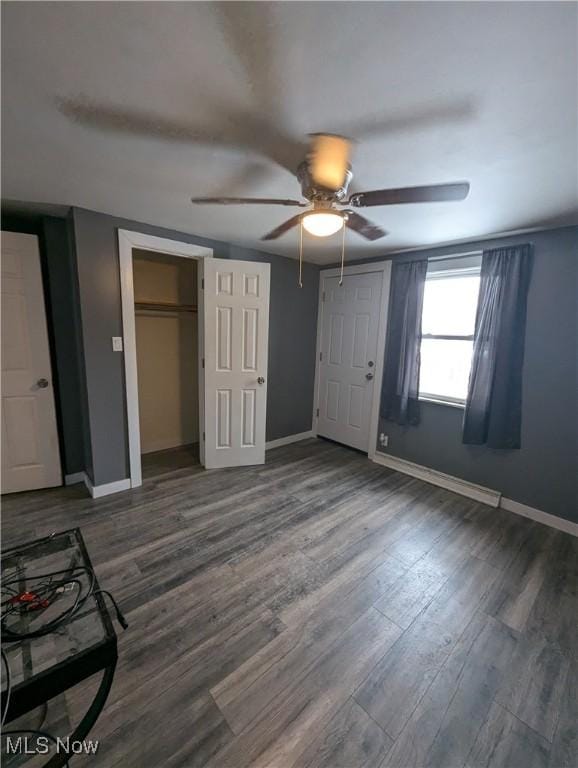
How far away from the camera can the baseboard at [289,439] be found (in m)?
3.83

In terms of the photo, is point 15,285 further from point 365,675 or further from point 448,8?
point 365,675

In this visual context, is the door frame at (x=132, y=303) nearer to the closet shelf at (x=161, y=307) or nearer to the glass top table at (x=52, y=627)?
the closet shelf at (x=161, y=307)

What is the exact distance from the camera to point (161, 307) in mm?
3383

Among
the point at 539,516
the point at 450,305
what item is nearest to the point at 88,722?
the point at 539,516

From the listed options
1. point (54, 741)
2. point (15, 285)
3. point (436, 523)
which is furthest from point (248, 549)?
point (15, 285)

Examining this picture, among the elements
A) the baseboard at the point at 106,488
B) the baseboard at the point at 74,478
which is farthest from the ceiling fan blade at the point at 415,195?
the baseboard at the point at 74,478

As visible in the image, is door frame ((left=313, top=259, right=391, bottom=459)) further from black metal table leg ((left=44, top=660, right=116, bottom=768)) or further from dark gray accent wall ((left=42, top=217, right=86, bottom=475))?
black metal table leg ((left=44, top=660, right=116, bottom=768))

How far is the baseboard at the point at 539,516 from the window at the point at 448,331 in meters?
0.94

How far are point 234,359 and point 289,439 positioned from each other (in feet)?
4.82

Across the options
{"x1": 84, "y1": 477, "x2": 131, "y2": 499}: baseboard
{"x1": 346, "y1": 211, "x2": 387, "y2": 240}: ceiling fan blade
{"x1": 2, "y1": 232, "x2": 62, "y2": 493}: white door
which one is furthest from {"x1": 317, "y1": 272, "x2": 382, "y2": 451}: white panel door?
{"x1": 2, "y1": 232, "x2": 62, "y2": 493}: white door

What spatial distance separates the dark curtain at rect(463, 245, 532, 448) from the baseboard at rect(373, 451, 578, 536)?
1.50 ft

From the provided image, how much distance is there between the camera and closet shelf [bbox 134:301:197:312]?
129 inches

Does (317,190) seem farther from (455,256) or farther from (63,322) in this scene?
(63,322)

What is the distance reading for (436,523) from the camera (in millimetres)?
2402
